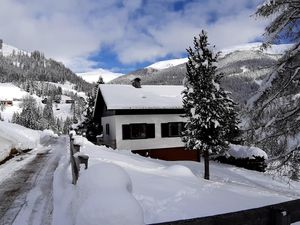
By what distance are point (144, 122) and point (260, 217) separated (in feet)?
83.3

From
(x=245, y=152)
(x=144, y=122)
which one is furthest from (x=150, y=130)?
(x=245, y=152)

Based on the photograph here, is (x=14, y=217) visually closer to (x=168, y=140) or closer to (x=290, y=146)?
(x=290, y=146)

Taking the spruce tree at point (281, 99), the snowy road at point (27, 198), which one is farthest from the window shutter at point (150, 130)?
the spruce tree at point (281, 99)

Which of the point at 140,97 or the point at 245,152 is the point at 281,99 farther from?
the point at 140,97

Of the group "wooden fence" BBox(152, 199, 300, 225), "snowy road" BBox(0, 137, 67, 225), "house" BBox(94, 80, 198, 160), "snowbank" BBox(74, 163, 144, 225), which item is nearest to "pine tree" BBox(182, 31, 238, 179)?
"house" BBox(94, 80, 198, 160)

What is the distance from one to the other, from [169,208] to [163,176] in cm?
386

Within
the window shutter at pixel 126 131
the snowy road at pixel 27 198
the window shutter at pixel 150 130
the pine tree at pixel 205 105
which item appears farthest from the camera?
the window shutter at pixel 150 130

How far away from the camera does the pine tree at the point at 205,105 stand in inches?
771

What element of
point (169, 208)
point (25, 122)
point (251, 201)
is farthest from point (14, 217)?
point (25, 122)

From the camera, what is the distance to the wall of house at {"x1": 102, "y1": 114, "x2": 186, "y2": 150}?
92.1 feet

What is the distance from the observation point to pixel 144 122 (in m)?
28.9

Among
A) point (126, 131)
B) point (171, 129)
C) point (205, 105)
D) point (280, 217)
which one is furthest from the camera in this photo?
point (171, 129)

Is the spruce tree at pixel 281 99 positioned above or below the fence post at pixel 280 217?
above

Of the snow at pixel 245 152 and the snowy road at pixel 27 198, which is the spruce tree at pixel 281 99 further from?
the snow at pixel 245 152
